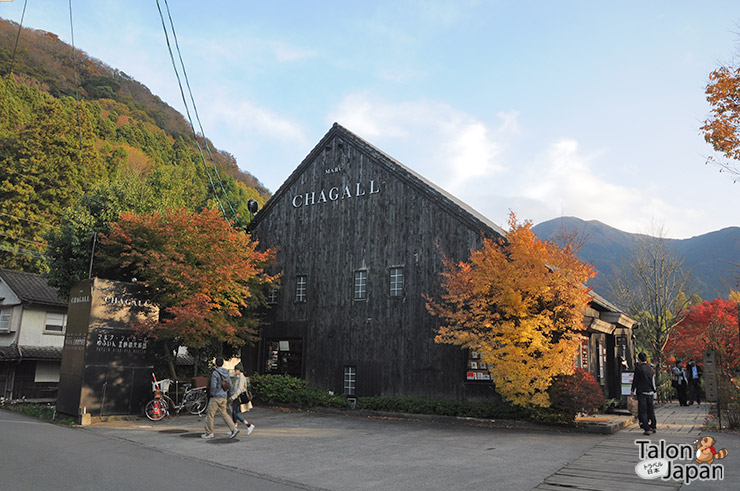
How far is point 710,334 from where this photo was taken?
19609mm

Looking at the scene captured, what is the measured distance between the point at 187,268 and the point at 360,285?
21.7 ft

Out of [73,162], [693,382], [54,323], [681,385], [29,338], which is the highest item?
[73,162]

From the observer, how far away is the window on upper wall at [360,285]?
67.2ft

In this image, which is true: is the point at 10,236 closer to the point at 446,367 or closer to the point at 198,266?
the point at 198,266

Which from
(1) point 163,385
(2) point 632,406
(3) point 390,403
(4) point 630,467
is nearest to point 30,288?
(1) point 163,385

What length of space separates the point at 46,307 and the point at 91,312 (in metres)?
19.1

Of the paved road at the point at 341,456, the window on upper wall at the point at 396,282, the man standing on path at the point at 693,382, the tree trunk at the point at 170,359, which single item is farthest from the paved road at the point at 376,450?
the man standing on path at the point at 693,382

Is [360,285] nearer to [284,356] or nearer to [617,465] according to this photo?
[284,356]

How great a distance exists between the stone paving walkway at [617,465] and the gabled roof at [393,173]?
24.0 ft

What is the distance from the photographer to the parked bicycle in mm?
15898

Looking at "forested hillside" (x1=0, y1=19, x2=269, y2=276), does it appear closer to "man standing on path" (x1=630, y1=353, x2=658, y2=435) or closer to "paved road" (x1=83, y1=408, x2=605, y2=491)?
"paved road" (x1=83, y1=408, x2=605, y2=491)

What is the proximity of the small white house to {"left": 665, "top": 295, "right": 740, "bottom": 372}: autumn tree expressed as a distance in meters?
30.9

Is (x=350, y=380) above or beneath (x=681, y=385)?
beneath

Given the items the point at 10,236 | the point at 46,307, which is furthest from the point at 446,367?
the point at 10,236
